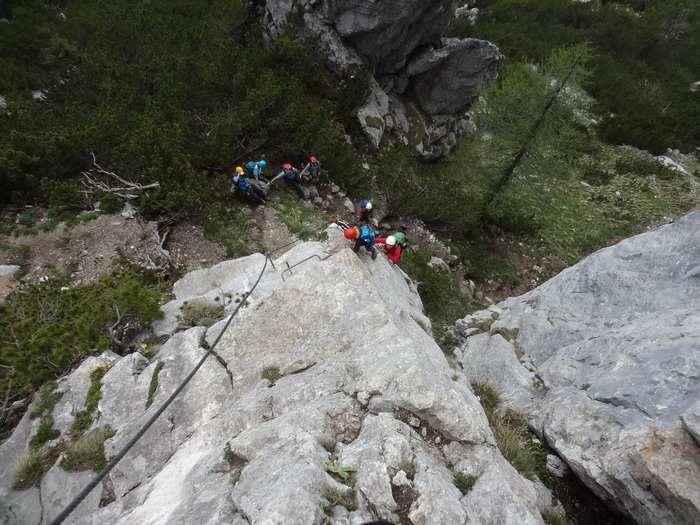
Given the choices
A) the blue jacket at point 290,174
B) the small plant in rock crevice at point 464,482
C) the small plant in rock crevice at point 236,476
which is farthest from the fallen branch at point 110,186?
the small plant in rock crevice at point 464,482

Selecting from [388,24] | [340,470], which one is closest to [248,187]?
[340,470]

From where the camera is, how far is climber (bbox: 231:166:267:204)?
13.0 meters

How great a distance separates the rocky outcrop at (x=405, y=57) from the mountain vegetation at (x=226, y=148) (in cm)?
106

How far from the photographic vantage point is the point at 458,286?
15289 millimetres

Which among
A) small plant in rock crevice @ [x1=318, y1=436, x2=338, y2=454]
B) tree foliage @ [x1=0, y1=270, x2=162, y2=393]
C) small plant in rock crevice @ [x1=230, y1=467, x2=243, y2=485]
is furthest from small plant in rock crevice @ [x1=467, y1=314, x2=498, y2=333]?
tree foliage @ [x1=0, y1=270, x2=162, y2=393]

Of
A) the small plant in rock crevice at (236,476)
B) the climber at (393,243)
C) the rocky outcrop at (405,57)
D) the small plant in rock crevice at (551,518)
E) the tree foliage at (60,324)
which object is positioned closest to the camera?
the small plant in rock crevice at (236,476)

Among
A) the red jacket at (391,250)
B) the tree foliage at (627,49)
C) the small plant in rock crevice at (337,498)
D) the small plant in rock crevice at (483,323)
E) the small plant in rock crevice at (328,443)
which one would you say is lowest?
the small plant in rock crevice at (483,323)

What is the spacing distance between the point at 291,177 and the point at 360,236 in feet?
25.8

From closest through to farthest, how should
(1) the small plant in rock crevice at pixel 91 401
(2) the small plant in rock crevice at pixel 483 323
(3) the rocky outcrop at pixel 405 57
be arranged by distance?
1. (1) the small plant in rock crevice at pixel 91 401
2. (2) the small plant in rock crevice at pixel 483 323
3. (3) the rocky outcrop at pixel 405 57

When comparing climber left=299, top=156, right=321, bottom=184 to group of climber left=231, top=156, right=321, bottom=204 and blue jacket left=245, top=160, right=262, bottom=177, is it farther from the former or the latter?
blue jacket left=245, top=160, right=262, bottom=177

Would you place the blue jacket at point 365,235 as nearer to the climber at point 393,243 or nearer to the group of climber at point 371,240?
the group of climber at point 371,240

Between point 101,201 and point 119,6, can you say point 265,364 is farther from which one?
point 119,6

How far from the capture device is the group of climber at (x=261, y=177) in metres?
13.1

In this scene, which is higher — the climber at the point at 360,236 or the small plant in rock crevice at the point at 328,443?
the climber at the point at 360,236
